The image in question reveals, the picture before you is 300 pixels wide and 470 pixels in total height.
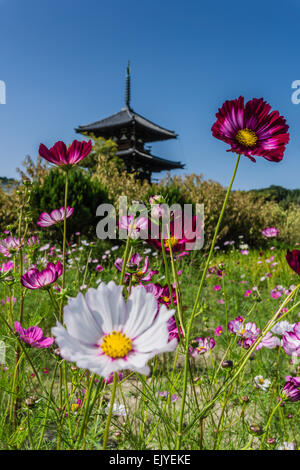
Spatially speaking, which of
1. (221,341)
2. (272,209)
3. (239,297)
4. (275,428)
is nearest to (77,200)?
(239,297)

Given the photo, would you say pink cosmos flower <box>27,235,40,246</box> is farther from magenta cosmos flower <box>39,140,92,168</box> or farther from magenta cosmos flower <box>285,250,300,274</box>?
magenta cosmos flower <box>285,250,300,274</box>

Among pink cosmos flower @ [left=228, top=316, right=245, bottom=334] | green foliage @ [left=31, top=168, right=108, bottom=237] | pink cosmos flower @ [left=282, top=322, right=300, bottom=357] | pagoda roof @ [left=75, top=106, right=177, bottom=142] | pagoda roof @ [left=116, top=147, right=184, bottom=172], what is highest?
pagoda roof @ [left=75, top=106, right=177, bottom=142]

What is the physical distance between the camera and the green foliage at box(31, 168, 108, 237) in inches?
216

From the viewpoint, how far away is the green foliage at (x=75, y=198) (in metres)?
5.49

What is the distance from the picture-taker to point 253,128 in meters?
0.68

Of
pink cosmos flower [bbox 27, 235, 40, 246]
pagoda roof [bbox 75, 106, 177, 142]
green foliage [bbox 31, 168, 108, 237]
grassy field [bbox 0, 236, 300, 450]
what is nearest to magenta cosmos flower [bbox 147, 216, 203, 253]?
grassy field [bbox 0, 236, 300, 450]

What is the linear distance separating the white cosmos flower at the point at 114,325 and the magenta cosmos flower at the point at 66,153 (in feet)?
1.42

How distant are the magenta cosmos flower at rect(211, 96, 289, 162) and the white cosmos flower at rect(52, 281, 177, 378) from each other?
0.38 m

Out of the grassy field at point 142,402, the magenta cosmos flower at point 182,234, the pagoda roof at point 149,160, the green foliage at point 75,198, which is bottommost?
the grassy field at point 142,402

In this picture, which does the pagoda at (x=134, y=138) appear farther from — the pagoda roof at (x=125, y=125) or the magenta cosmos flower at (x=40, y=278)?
the magenta cosmos flower at (x=40, y=278)

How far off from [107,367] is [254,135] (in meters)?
0.53

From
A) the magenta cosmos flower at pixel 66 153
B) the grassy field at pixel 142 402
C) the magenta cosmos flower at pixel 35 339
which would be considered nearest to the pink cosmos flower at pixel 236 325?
the grassy field at pixel 142 402
